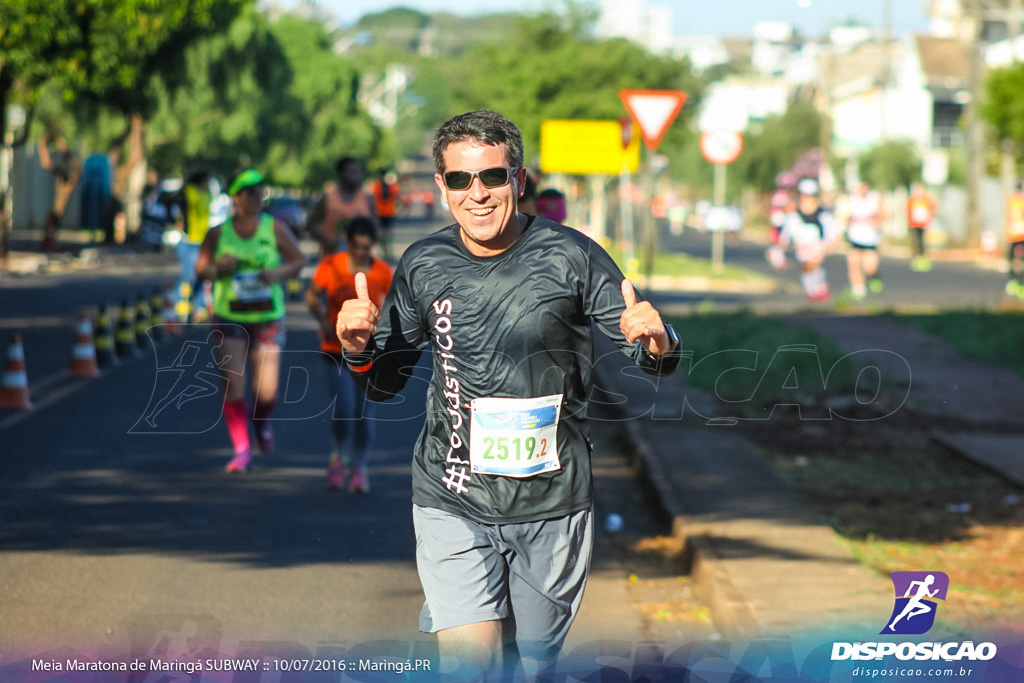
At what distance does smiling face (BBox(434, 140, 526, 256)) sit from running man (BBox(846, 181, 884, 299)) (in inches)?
808

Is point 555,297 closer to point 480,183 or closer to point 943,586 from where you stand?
point 480,183

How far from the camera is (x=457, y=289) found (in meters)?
4.26

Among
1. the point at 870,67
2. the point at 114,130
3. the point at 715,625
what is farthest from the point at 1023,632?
the point at 870,67

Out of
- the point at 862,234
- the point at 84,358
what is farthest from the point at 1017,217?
the point at 84,358

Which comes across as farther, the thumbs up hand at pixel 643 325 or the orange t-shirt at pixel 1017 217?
the orange t-shirt at pixel 1017 217

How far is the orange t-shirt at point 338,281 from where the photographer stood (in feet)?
28.1

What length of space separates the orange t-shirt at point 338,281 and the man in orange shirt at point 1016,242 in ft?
65.5

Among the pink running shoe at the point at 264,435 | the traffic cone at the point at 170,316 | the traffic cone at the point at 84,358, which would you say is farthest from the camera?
the traffic cone at the point at 170,316

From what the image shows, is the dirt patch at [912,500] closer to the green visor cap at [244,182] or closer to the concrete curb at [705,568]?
the concrete curb at [705,568]

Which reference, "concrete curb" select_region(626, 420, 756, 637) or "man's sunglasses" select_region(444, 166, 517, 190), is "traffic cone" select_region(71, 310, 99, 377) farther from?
"man's sunglasses" select_region(444, 166, 517, 190)

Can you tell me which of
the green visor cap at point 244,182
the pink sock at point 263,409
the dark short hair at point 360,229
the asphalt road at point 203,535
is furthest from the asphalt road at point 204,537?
the dark short hair at point 360,229

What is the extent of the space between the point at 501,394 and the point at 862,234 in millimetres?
22085

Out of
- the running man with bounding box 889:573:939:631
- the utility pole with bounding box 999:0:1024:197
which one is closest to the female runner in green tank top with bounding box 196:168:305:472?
the running man with bounding box 889:573:939:631

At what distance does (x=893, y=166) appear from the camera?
6644 centimetres
